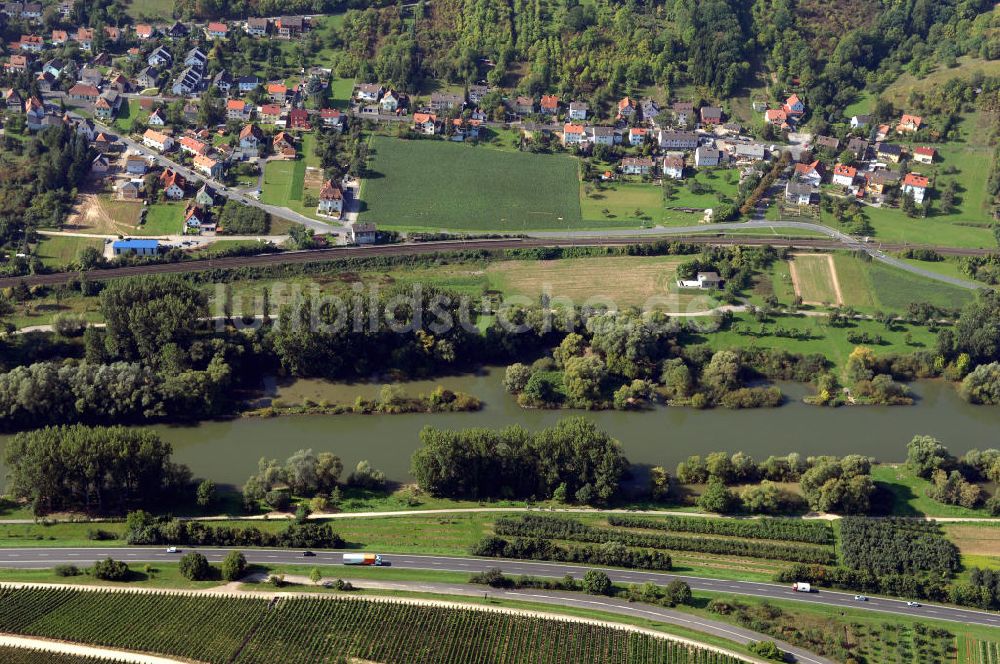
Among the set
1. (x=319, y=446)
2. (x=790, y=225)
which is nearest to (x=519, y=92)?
(x=790, y=225)

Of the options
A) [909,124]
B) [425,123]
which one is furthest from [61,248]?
[909,124]

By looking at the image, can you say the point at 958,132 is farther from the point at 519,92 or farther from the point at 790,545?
the point at 790,545

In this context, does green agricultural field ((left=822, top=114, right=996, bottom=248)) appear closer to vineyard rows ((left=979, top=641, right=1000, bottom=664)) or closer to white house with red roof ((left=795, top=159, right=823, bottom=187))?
white house with red roof ((left=795, top=159, right=823, bottom=187))

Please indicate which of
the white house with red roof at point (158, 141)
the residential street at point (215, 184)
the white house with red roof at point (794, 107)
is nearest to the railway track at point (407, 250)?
the residential street at point (215, 184)

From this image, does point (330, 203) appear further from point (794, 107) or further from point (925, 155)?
point (925, 155)

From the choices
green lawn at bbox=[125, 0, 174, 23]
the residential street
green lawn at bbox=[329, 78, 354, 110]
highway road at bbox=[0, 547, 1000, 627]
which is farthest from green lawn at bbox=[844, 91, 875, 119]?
green lawn at bbox=[125, 0, 174, 23]
